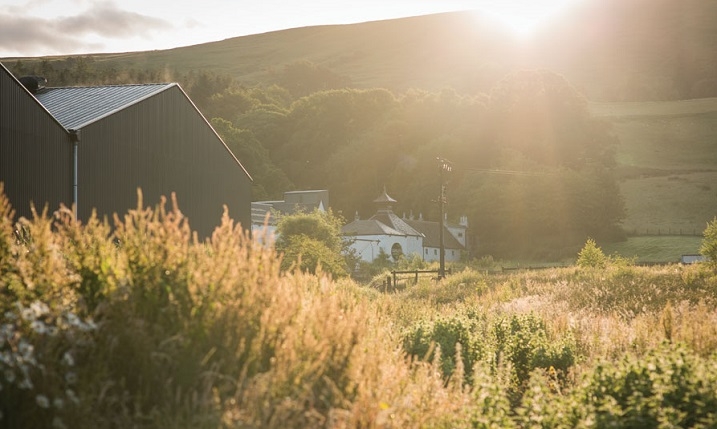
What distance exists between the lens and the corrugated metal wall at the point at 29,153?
83.2 feet

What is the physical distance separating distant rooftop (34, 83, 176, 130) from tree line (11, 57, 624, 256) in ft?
156

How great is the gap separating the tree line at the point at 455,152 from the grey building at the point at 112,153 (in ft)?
146

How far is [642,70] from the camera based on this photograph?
169 m

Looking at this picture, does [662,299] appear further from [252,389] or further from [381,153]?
[381,153]

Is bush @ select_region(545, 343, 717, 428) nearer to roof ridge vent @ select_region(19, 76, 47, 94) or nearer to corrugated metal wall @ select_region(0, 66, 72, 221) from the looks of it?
corrugated metal wall @ select_region(0, 66, 72, 221)

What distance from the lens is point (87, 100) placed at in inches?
1304

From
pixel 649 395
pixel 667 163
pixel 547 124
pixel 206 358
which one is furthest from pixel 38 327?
pixel 667 163

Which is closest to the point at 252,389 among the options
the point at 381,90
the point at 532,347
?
the point at 532,347

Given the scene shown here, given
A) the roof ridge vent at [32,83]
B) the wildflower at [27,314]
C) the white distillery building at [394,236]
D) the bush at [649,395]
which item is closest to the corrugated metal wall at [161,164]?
the roof ridge vent at [32,83]

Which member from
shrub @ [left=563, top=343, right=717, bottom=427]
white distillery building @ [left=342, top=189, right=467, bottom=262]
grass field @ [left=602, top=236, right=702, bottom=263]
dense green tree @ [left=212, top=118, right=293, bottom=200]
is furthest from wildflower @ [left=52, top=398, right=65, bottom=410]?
dense green tree @ [left=212, top=118, right=293, bottom=200]

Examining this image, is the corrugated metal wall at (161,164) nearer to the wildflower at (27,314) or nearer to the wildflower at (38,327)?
the wildflower at (27,314)

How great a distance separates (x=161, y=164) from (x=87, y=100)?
12.6ft

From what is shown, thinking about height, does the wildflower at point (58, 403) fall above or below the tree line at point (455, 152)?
below

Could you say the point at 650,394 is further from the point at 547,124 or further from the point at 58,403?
the point at 547,124
